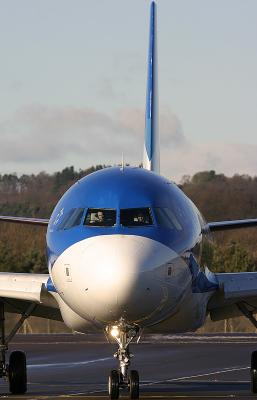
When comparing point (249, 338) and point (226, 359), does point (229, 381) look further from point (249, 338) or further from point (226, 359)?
point (249, 338)

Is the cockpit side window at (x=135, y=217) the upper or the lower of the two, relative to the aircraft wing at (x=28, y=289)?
upper

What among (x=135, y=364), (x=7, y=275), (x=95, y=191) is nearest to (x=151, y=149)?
(x=135, y=364)

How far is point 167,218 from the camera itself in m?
21.6

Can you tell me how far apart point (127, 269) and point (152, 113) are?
54.9ft

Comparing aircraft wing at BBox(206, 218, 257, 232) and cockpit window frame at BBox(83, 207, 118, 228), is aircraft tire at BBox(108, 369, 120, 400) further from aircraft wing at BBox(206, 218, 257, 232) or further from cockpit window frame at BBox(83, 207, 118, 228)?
aircraft wing at BBox(206, 218, 257, 232)

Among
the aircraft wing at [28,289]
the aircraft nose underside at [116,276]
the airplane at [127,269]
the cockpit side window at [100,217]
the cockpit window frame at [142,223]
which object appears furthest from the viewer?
the aircraft wing at [28,289]

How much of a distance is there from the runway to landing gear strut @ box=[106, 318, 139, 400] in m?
1.92

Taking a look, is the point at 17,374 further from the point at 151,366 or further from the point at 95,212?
the point at 151,366

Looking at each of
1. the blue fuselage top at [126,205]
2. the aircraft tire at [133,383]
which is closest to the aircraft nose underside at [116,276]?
the blue fuselage top at [126,205]

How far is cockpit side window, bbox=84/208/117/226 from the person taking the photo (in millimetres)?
21000

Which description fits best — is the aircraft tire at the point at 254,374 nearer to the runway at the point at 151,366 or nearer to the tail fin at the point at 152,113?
the runway at the point at 151,366

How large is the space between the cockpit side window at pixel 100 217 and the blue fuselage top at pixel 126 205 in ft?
0.22

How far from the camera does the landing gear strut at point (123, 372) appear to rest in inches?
848

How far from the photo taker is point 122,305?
65.7 ft
